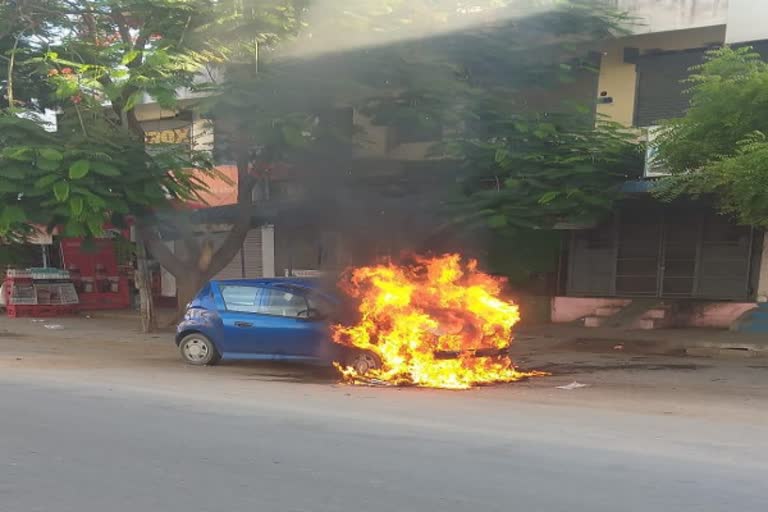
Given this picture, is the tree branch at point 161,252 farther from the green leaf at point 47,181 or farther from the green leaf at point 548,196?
the green leaf at point 548,196

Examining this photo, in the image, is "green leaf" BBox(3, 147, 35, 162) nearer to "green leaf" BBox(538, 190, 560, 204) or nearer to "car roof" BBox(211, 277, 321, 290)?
"car roof" BBox(211, 277, 321, 290)

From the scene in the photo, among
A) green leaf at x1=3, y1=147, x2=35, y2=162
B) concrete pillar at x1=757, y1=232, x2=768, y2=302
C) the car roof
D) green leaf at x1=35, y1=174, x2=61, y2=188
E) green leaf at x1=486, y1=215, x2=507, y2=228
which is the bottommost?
the car roof

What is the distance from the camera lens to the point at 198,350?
10953 millimetres

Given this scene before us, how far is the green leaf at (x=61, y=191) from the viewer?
1100 centimetres

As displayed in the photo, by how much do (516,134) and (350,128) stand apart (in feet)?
10.2

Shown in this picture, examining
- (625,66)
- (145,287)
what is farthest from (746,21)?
(145,287)

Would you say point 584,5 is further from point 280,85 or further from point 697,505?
point 697,505

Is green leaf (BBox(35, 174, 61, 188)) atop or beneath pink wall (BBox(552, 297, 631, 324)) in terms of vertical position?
atop

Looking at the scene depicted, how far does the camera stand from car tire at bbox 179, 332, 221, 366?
10805 mm

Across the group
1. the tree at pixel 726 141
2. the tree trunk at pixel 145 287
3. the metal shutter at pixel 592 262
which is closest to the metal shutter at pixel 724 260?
the metal shutter at pixel 592 262

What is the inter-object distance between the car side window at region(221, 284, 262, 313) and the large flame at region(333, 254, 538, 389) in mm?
1466

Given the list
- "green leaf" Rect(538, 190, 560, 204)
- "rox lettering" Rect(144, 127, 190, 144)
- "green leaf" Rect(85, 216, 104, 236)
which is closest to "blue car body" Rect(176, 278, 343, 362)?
"green leaf" Rect(85, 216, 104, 236)

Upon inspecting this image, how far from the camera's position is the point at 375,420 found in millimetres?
6844

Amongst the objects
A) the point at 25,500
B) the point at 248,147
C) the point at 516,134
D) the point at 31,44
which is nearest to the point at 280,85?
the point at 248,147
